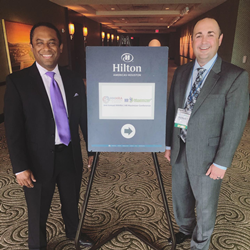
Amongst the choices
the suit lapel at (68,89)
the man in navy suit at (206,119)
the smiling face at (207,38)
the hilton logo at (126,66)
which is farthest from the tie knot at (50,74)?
the smiling face at (207,38)

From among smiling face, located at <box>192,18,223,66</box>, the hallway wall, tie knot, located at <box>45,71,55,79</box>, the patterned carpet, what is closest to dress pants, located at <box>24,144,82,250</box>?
the patterned carpet

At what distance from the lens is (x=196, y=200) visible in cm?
179

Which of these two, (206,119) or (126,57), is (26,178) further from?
(206,119)

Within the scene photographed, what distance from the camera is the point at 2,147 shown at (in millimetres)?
4230

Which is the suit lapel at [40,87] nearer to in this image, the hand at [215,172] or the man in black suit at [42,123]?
the man in black suit at [42,123]

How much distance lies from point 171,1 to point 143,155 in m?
6.70

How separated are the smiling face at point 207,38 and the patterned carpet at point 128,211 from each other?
167 cm

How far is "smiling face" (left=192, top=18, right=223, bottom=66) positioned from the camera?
1.54 metres

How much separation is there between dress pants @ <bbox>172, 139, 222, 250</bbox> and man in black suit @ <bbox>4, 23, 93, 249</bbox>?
2.89ft

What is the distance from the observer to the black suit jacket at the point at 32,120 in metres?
1.52

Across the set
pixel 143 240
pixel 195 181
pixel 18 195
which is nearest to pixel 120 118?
pixel 195 181

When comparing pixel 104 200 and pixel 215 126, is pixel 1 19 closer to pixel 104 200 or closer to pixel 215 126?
pixel 104 200

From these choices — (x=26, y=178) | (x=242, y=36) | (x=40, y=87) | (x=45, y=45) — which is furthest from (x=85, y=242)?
(x=242, y=36)

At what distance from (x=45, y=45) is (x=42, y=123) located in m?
0.55
